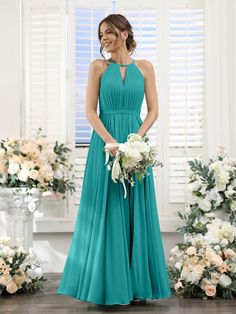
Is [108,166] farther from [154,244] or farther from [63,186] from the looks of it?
[63,186]

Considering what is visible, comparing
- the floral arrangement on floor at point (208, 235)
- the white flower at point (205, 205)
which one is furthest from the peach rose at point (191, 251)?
the white flower at point (205, 205)

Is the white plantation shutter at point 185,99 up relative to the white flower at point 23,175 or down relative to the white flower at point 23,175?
up

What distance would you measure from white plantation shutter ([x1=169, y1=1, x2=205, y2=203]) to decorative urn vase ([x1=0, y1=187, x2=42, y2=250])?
114 cm

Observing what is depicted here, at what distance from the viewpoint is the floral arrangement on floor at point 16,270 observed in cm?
366

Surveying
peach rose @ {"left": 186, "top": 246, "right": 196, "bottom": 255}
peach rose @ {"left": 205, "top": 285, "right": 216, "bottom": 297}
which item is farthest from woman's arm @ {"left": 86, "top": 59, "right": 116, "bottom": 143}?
peach rose @ {"left": 205, "top": 285, "right": 216, "bottom": 297}

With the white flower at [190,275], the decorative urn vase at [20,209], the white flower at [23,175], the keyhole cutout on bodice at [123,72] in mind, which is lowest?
the white flower at [190,275]

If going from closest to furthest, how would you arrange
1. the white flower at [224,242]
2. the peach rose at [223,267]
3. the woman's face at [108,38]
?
the woman's face at [108,38] → the peach rose at [223,267] → the white flower at [224,242]

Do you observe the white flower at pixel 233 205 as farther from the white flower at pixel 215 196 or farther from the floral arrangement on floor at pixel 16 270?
the floral arrangement on floor at pixel 16 270

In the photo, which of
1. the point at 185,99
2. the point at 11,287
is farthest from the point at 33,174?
the point at 185,99

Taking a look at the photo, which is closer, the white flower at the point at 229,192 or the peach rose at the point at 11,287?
the peach rose at the point at 11,287

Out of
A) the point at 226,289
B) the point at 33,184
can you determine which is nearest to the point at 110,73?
the point at 33,184

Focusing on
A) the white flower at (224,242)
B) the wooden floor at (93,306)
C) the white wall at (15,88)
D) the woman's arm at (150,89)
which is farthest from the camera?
the white wall at (15,88)

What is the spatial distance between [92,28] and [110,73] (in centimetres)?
116

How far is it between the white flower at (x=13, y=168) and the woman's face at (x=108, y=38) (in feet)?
3.35
